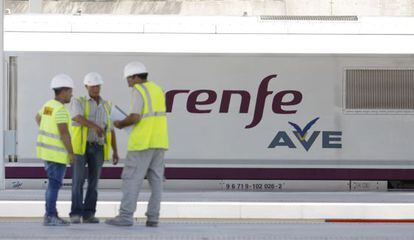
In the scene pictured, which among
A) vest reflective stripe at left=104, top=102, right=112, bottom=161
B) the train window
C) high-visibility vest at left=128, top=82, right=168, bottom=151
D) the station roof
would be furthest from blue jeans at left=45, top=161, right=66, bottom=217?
the train window

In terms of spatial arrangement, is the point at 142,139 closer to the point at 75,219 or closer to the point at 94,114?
the point at 94,114

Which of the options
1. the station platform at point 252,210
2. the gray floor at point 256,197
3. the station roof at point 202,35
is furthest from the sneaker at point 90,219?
the station roof at point 202,35

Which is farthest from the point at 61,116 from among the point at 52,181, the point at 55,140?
the point at 52,181

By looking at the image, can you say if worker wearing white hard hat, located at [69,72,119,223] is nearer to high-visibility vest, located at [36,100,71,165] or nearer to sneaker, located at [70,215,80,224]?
sneaker, located at [70,215,80,224]

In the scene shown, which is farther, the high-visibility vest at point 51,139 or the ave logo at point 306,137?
the ave logo at point 306,137

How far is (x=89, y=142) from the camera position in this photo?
32.9 ft

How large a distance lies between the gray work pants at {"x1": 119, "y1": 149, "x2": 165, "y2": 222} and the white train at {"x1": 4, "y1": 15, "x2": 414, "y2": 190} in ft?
19.7

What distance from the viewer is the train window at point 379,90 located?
1594 centimetres

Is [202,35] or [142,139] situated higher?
[202,35]

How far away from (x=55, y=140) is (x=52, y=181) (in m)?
0.40

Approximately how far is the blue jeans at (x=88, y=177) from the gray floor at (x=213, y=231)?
0.20 meters

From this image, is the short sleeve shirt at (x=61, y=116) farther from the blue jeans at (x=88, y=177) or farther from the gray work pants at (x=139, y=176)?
the gray work pants at (x=139, y=176)

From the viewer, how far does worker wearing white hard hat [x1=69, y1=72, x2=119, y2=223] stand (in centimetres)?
996

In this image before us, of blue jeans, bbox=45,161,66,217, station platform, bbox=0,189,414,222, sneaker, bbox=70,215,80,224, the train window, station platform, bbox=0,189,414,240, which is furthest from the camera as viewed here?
the train window
